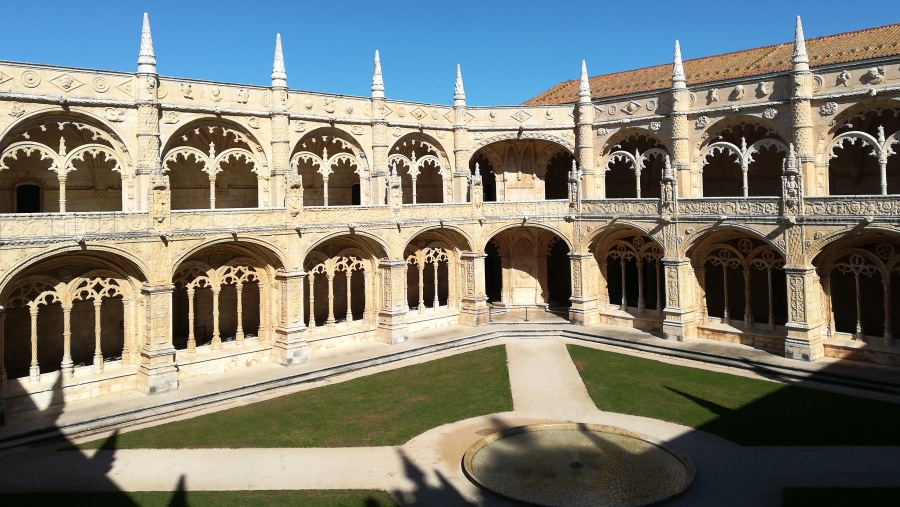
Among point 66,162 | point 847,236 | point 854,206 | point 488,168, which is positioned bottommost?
point 847,236

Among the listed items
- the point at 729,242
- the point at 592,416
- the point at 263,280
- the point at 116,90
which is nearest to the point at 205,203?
the point at 263,280

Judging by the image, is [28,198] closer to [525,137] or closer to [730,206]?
[525,137]

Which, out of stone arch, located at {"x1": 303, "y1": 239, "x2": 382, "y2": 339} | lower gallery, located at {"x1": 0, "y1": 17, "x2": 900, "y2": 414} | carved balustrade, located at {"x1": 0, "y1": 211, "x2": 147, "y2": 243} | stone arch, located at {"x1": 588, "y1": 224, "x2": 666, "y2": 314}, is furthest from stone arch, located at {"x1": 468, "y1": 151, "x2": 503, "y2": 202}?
carved balustrade, located at {"x1": 0, "y1": 211, "x2": 147, "y2": 243}

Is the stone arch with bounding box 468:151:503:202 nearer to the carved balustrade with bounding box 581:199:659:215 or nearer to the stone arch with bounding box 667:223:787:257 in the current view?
the carved balustrade with bounding box 581:199:659:215

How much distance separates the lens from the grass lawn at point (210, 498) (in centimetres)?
1354

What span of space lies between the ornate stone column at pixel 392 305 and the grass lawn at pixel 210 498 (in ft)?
46.5

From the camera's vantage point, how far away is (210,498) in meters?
13.9

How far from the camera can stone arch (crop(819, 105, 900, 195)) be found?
24.6 metres

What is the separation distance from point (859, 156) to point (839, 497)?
2016cm

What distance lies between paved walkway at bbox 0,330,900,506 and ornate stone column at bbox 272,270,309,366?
27.7 feet

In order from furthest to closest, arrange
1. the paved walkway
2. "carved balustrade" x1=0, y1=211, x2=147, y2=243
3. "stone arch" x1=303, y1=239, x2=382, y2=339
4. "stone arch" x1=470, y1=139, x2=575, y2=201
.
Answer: "stone arch" x1=470, y1=139, x2=575, y2=201
"stone arch" x1=303, y1=239, x2=382, y2=339
"carved balustrade" x1=0, y1=211, x2=147, y2=243
the paved walkway

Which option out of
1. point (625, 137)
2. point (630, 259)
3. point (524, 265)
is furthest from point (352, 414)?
point (625, 137)

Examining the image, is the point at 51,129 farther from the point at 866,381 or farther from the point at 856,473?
the point at 866,381

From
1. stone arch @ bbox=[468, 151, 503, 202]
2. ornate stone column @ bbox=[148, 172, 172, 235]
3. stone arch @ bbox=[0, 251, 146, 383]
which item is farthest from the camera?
stone arch @ bbox=[468, 151, 503, 202]
